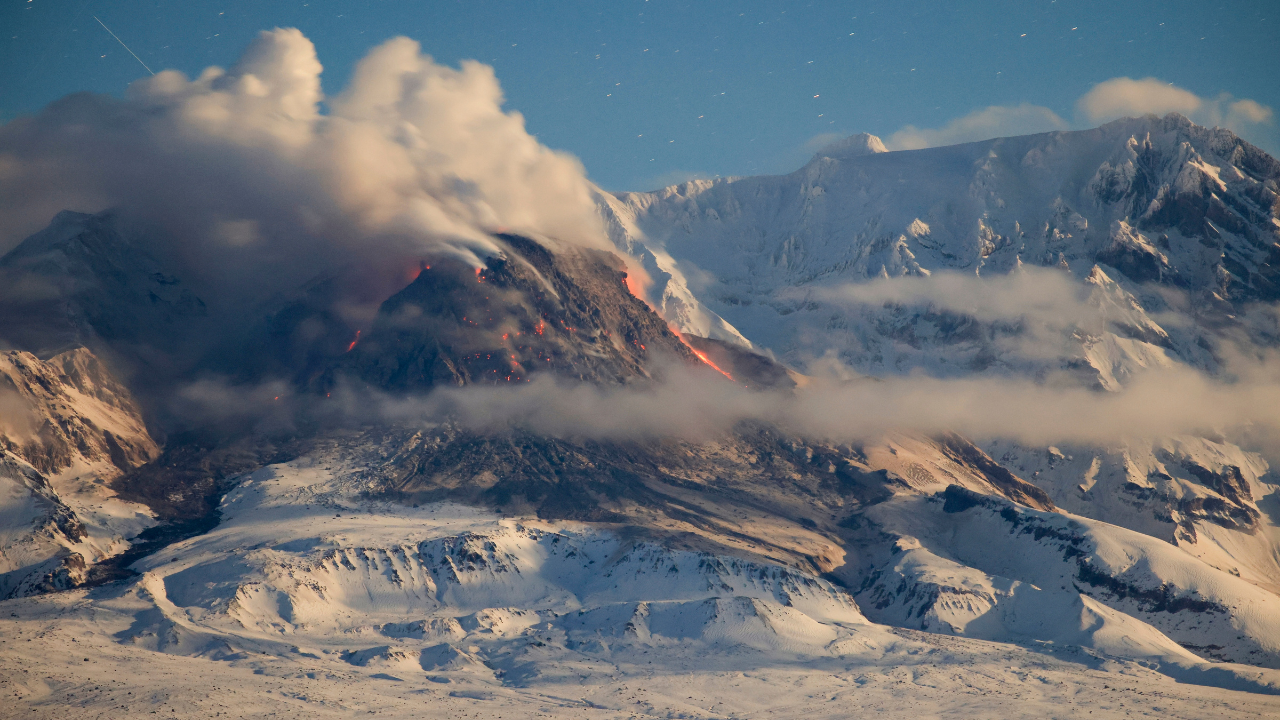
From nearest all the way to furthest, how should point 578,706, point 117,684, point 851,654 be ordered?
point 117,684
point 578,706
point 851,654

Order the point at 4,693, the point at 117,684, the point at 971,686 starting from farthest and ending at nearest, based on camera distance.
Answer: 1. the point at 971,686
2. the point at 117,684
3. the point at 4,693

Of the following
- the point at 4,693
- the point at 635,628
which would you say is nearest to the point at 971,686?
the point at 635,628

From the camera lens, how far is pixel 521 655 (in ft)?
591

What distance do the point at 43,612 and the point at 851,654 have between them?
12351 centimetres

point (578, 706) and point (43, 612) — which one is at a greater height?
point (43, 612)

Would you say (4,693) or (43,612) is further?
(43,612)

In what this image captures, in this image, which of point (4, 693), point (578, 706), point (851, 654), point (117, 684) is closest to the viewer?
point (4, 693)

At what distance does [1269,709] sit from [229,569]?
160 m

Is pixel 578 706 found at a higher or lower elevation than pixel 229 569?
lower

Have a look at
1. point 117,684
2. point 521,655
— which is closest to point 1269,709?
point 521,655

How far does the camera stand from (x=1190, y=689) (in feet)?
575

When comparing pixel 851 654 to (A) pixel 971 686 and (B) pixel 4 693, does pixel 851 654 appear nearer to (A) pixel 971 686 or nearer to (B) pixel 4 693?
(A) pixel 971 686

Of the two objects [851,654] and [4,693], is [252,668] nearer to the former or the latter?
[4,693]

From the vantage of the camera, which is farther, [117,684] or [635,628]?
[635,628]
